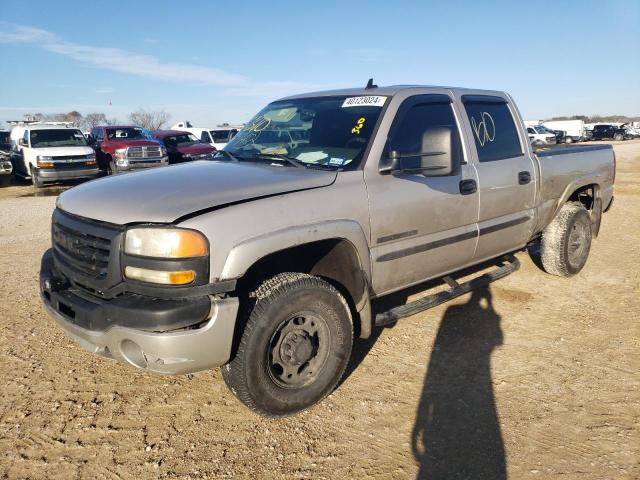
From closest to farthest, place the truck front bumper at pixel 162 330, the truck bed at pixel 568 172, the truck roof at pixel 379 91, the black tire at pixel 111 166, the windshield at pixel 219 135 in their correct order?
1. the truck front bumper at pixel 162 330
2. the truck roof at pixel 379 91
3. the truck bed at pixel 568 172
4. the black tire at pixel 111 166
5. the windshield at pixel 219 135

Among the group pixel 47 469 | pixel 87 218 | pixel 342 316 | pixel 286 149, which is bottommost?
pixel 47 469

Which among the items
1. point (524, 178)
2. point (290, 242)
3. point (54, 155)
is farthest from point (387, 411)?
point (54, 155)

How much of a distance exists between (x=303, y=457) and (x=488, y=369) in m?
1.60

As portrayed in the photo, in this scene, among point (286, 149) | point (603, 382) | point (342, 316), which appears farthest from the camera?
point (286, 149)

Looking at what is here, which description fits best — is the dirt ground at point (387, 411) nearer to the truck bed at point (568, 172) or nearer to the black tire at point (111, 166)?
the truck bed at point (568, 172)

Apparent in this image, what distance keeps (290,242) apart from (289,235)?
1.6 inches

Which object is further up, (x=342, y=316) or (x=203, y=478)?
(x=342, y=316)

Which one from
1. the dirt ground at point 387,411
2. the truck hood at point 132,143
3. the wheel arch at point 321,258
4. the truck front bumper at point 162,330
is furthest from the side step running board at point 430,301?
the truck hood at point 132,143

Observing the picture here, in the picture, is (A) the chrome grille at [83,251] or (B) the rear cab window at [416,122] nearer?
(A) the chrome grille at [83,251]

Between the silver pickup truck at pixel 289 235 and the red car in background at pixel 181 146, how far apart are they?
13.9 metres

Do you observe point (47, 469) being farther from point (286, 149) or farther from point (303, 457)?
point (286, 149)

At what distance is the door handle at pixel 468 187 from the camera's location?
12.6 feet

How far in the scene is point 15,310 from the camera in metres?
4.63

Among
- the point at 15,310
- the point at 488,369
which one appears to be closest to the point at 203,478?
the point at 488,369
